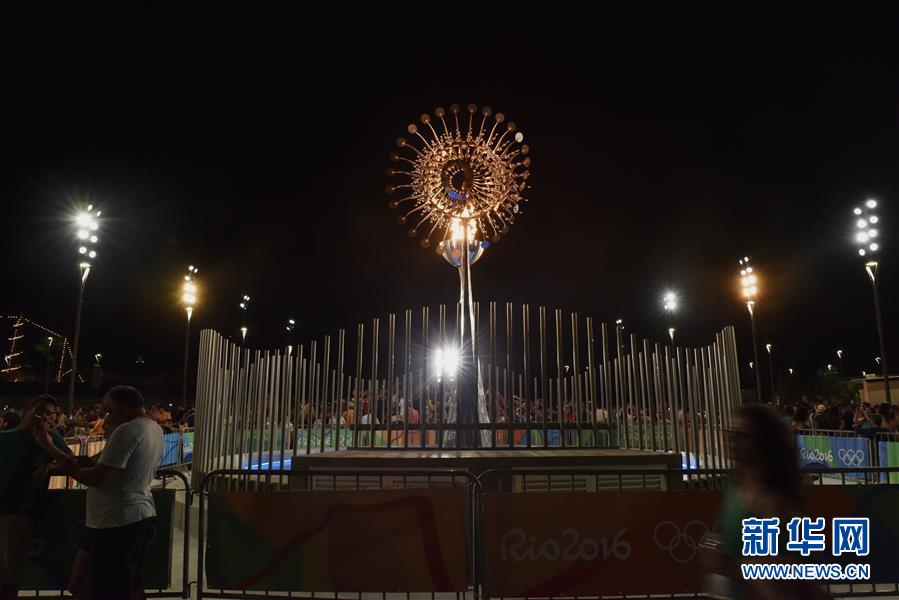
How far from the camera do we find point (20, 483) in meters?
5.46

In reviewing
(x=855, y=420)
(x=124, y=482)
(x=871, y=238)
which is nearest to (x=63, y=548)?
(x=124, y=482)

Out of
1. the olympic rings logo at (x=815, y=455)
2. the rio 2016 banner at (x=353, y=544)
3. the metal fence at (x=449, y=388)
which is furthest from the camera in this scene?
the olympic rings logo at (x=815, y=455)

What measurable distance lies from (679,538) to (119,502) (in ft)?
15.5

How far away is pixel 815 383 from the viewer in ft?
194

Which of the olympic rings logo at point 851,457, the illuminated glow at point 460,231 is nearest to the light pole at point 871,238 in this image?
the olympic rings logo at point 851,457

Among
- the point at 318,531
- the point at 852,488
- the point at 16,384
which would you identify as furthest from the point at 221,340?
the point at 16,384

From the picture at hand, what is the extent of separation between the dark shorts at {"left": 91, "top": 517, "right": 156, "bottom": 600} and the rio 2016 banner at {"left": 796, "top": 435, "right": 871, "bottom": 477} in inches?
521

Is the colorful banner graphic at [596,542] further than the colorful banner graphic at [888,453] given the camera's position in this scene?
No

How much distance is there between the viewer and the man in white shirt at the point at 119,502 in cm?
452

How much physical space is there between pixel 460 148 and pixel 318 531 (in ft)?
29.2

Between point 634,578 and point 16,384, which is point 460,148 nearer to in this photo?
point 634,578

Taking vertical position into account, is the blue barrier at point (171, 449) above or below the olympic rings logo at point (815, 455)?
above

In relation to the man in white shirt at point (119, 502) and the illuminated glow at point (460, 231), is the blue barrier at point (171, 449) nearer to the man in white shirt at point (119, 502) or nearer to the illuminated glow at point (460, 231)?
the illuminated glow at point (460, 231)

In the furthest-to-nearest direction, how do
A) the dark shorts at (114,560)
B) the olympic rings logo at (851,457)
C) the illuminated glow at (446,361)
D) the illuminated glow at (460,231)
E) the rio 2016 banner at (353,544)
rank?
the olympic rings logo at (851,457), the illuminated glow at (460,231), the illuminated glow at (446,361), the rio 2016 banner at (353,544), the dark shorts at (114,560)
